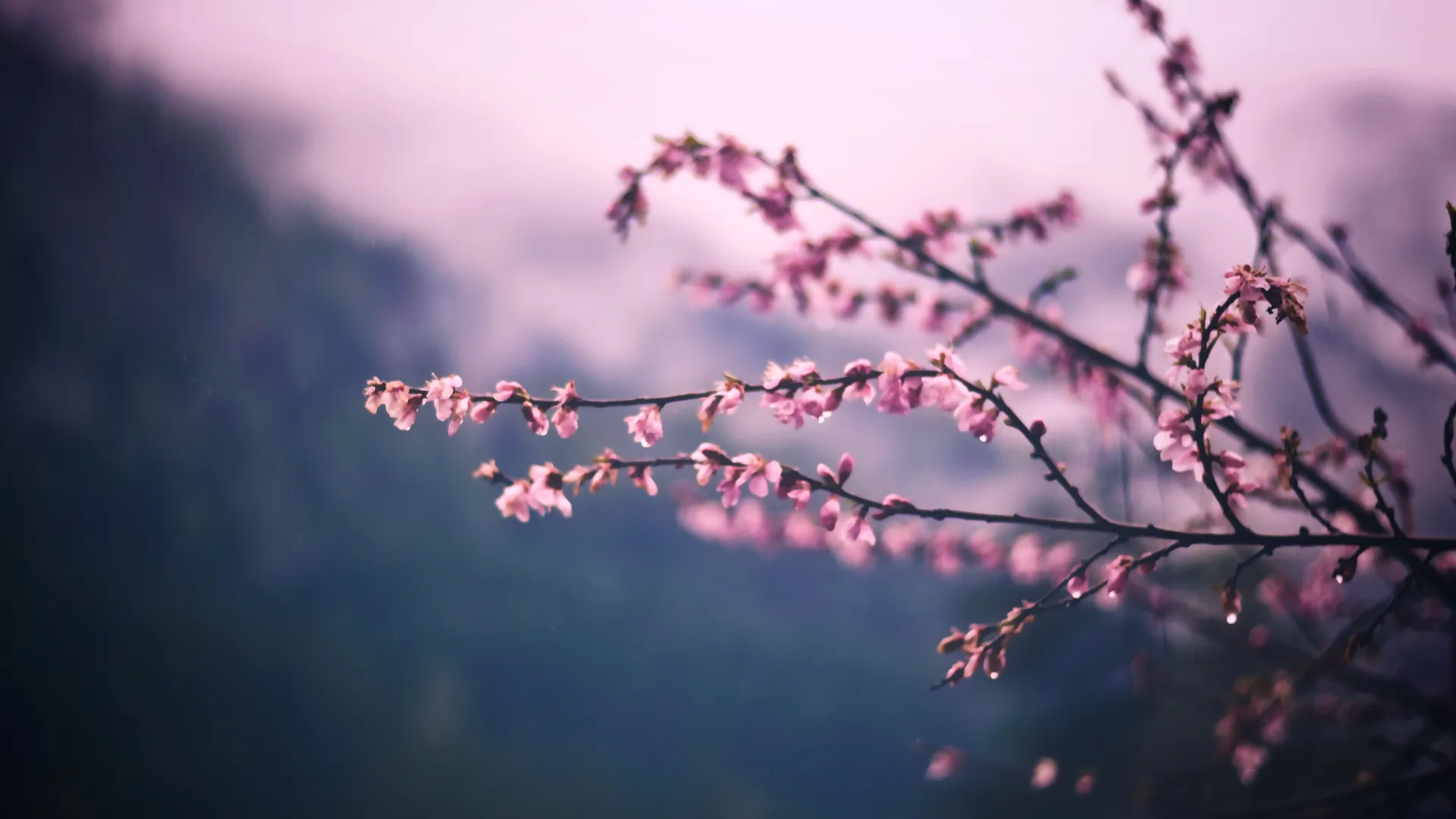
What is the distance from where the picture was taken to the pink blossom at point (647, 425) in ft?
5.90

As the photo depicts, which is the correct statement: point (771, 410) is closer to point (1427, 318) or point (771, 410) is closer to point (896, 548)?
point (1427, 318)

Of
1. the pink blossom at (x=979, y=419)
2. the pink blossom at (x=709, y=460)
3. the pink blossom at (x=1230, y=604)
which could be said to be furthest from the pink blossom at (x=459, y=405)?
the pink blossom at (x=1230, y=604)

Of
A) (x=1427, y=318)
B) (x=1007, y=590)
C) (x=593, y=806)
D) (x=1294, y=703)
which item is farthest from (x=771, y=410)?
(x=593, y=806)

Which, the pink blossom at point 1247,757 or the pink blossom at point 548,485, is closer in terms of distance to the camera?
the pink blossom at point 548,485

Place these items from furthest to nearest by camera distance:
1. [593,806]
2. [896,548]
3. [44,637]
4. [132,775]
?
1. [593,806]
2. [132,775]
3. [44,637]
4. [896,548]

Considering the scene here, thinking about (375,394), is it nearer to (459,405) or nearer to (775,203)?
(459,405)

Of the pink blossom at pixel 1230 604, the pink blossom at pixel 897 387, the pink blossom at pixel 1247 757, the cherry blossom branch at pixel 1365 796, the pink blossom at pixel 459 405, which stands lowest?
the cherry blossom branch at pixel 1365 796

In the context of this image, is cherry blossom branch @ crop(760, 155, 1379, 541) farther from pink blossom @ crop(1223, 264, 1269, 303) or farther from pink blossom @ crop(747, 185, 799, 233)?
pink blossom @ crop(1223, 264, 1269, 303)

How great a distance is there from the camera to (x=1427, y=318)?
260 cm

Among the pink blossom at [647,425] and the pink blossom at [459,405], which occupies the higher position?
the pink blossom at [459,405]

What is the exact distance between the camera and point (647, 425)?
1822 mm

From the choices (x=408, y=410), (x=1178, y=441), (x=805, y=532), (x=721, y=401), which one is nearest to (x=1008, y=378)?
(x=1178, y=441)

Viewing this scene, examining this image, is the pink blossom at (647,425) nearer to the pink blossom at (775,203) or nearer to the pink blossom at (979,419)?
the pink blossom at (979,419)

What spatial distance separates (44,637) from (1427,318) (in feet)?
35.2
